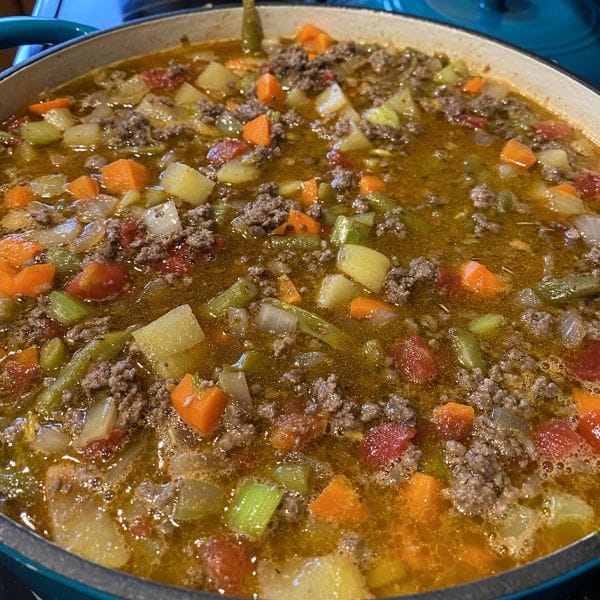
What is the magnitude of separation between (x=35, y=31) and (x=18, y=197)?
40.7 inches

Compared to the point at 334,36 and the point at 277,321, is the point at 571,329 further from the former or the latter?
the point at 334,36

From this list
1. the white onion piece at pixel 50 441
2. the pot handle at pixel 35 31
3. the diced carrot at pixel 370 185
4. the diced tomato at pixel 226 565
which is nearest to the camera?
the diced tomato at pixel 226 565

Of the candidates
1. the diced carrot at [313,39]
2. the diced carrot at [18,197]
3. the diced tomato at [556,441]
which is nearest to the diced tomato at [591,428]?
the diced tomato at [556,441]

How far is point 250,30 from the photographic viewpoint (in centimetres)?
427

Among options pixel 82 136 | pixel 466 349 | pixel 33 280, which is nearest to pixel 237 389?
pixel 466 349

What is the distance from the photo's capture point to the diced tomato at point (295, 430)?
2.35m

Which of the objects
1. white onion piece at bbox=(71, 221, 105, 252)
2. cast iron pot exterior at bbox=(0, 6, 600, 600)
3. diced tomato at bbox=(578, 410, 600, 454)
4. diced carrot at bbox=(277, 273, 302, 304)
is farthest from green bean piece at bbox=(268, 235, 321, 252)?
cast iron pot exterior at bbox=(0, 6, 600, 600)

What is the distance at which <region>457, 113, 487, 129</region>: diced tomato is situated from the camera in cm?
379

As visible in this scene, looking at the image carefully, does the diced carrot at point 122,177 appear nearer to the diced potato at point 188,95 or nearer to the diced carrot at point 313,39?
the diced potato at point 188,95

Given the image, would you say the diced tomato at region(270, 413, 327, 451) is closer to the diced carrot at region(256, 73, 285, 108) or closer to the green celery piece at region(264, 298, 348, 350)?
the green celery piece at region(264, 298, 348, 350)

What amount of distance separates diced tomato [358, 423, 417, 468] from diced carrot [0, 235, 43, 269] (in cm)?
159

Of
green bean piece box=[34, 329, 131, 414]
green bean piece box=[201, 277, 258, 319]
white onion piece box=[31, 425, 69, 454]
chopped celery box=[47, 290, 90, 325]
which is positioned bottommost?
white onion piece box=[31, 425, 69, 454]

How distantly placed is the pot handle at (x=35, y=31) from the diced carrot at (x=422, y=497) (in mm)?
2894

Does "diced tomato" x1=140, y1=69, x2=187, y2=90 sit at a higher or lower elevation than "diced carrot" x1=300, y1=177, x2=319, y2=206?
higher
